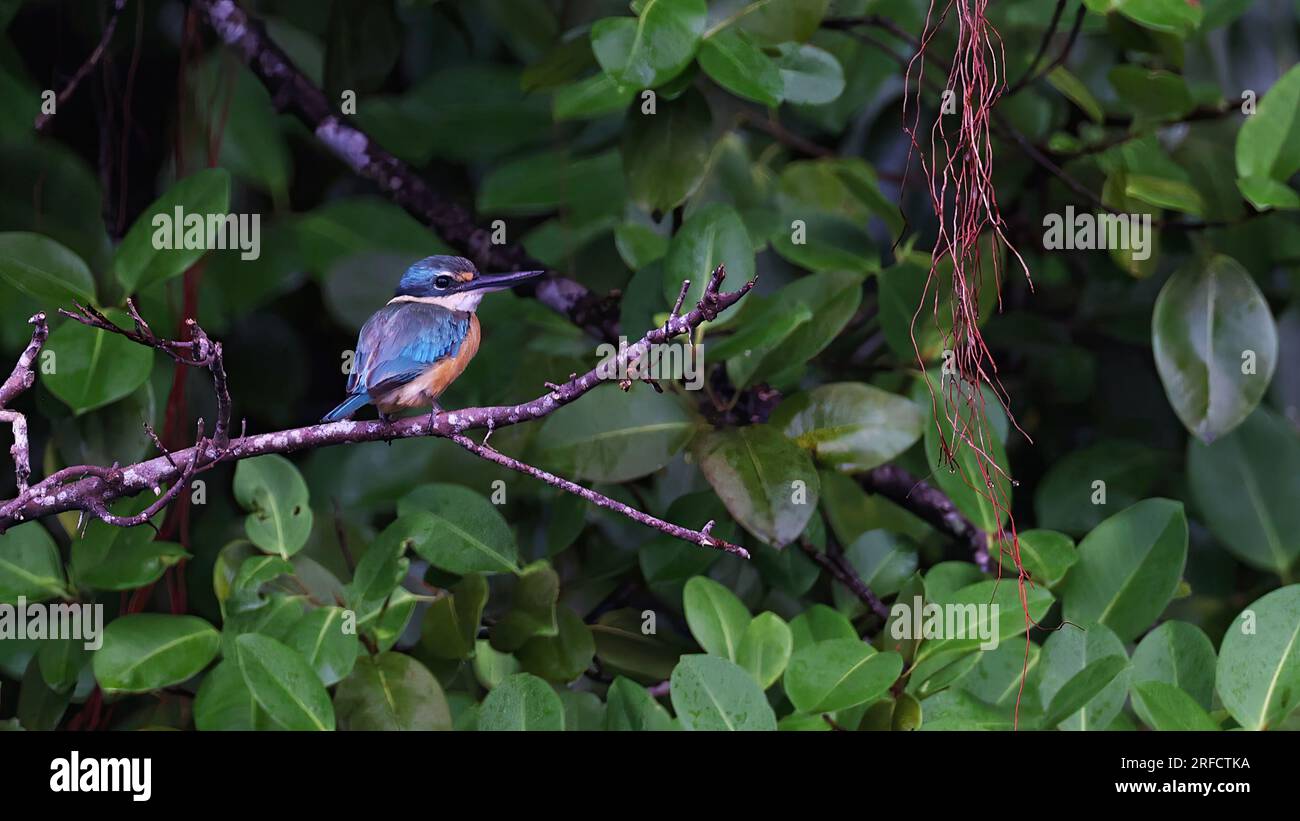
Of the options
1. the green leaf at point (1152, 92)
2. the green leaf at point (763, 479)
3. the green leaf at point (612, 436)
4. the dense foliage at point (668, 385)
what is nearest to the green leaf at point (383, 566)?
the dense foliage at point (668, 385)

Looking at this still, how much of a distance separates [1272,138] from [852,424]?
1.47ft

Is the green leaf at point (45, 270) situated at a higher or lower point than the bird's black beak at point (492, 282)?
higher

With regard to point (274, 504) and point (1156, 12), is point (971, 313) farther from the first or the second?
point (274, 504)

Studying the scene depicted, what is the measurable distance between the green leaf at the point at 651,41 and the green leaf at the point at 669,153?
96mm

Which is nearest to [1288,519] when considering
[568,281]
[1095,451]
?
[1095,451]

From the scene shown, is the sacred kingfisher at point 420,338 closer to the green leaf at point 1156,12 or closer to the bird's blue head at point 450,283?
the bird's blue head at point 450,283

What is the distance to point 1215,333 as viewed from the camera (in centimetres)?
112

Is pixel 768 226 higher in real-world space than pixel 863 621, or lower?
higher

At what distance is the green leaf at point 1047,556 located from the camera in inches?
40.1

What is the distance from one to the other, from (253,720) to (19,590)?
0.22 metres

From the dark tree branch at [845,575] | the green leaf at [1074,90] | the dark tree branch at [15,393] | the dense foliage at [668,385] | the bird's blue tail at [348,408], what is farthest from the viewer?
the green leaf at [1074,90]

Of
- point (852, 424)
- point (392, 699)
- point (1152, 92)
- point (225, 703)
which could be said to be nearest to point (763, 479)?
point (852, 424)
